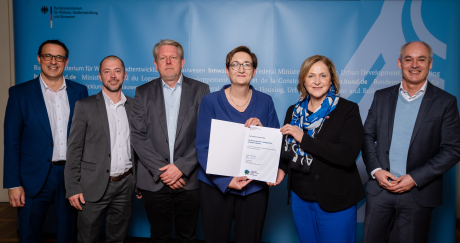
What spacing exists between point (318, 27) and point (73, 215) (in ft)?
11.3

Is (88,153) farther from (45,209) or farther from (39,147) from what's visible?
(45,209)

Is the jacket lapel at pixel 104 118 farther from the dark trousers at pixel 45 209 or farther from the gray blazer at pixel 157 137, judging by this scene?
the dark trousers at pixel 45 209

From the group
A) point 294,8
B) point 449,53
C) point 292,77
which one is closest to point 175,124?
point 292,77

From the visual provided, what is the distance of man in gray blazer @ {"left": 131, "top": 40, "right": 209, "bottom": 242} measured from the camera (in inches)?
92.0

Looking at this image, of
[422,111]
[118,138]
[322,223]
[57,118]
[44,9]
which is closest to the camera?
[322,223]

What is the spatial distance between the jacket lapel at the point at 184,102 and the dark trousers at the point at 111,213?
29.3 inches

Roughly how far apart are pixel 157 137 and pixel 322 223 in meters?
1.48

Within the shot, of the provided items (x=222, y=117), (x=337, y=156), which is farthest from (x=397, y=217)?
(x=222, y=117)

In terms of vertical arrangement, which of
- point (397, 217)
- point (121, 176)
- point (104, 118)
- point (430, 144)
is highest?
point (104, 118)

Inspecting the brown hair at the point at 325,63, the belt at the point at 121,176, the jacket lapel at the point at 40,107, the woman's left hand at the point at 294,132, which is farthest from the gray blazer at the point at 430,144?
the jacket lapel at the point at 40,107

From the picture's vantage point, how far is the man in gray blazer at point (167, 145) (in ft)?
7.67

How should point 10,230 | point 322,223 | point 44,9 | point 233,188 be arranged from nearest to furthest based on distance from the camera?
point 322,223, point 233,188, point 44,9, point 10,230

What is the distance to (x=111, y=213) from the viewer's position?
101 inches

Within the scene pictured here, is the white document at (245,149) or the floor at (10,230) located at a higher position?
the white document at (245,149)
